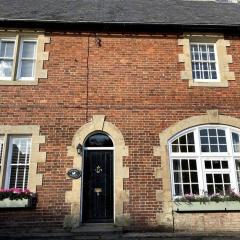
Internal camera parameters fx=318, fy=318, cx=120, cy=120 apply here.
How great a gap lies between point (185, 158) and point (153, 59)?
3.46 m

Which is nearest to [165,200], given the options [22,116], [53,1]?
[22,116]

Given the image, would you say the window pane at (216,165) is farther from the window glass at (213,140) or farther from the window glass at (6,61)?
the window glass at (6,61)

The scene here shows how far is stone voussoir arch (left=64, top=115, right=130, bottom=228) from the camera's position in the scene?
8.99m

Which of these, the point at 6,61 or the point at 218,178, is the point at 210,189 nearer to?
the point at 218,178

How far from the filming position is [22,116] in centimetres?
974

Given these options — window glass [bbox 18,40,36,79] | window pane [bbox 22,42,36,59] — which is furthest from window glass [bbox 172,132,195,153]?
window pane [bbox 22,42,36,59]

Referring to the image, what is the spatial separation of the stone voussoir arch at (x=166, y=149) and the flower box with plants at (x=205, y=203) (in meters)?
0.29

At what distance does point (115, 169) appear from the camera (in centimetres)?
945

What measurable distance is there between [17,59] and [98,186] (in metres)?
4.86

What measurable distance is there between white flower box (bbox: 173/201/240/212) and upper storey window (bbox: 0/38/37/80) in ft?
20.0

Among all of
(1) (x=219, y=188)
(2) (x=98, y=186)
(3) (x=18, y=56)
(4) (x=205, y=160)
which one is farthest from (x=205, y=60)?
(3) (x=18, y=56)

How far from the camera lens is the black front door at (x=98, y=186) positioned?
9.37 metres

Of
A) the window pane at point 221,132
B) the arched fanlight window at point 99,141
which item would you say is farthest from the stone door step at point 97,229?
the window pane at point 221,132

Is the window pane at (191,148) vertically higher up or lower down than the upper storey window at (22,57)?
lower down
